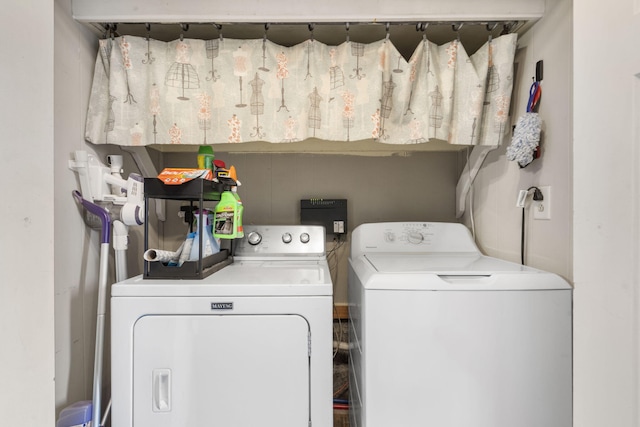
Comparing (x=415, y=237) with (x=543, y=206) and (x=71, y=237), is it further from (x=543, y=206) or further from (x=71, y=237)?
(x=71, y=237)

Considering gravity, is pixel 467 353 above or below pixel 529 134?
below

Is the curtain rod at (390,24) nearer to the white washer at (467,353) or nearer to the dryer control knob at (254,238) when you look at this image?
the dryer control knob at (254,238)

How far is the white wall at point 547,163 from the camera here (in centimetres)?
108

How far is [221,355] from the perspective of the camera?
3.23ft

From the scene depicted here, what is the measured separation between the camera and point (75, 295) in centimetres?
128

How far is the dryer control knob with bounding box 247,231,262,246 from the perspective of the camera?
62.6 inches

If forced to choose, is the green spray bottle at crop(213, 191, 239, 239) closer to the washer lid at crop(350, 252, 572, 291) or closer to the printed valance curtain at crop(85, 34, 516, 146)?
the printed valance curtain at crop(85, 34, 516, 146)

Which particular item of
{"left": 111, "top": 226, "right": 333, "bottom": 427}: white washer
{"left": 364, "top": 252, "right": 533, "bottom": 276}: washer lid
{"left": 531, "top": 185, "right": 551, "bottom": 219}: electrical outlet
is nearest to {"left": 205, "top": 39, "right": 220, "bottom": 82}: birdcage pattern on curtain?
{"left": 111, "top": 226, "right": 333, "bottom": 427}: white washer

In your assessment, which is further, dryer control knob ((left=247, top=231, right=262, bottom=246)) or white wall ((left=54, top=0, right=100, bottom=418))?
dryer control knob ((left=247, top=231, right=262, bottom=246))

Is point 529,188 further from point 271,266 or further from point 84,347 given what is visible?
point 84,347

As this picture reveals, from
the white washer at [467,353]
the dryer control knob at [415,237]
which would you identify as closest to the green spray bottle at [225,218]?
the white washer at [467,353]

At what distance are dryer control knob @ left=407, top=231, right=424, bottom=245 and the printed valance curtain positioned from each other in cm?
52
